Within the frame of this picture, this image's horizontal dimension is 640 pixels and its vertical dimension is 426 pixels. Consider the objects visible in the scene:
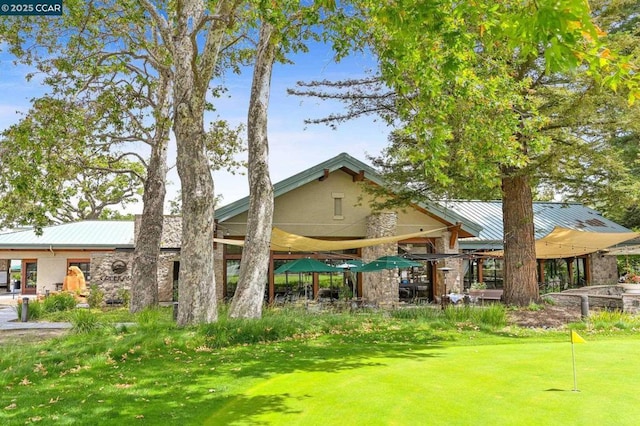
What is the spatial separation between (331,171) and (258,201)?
24.1 ft

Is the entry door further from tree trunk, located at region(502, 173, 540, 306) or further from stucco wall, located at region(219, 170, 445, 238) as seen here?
tree trunk, located at region(502, 173, 540, 306)

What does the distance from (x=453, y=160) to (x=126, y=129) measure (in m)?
10.2

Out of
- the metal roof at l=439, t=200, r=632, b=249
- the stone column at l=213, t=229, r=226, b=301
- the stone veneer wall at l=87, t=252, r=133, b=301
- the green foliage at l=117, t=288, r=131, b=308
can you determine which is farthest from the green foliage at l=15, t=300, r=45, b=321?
the metal roof at l=439, t=200, r=632, b=249

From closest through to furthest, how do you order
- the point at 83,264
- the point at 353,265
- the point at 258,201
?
the point at 258,201, the point at 353,265, the point at 83,264

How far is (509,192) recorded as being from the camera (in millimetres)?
14914

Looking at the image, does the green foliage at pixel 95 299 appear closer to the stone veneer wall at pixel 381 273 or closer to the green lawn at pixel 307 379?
the green lawn at pixel 307 379

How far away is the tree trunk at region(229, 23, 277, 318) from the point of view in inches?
456

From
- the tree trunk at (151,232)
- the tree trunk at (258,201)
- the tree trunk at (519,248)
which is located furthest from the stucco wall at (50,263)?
the tree trunk at (519,248)

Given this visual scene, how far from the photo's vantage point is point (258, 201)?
1205 cm

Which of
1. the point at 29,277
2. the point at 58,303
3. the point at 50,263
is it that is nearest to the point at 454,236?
the point at 58,303

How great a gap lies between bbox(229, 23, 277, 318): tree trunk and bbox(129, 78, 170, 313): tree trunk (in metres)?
4.76

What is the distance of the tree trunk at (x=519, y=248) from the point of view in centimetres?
1463

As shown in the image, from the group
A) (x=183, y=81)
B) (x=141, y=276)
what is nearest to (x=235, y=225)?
(x=141, y=276)

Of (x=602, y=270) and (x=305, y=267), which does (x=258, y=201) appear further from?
(x=602, y=270)
